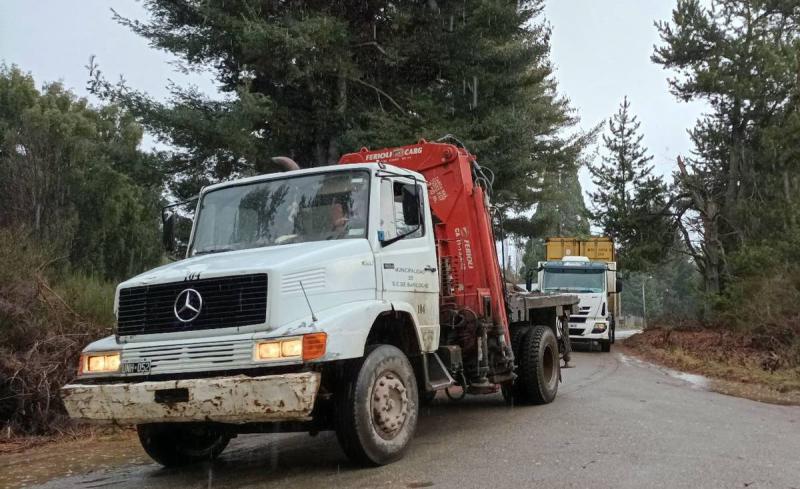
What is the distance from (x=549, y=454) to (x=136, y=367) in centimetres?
358

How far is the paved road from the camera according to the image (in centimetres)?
548

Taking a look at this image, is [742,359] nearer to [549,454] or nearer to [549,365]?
[549,365]

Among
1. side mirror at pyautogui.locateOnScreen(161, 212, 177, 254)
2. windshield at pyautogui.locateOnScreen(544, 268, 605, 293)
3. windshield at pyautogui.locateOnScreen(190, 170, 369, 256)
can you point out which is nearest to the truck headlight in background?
windshield at pyautogui.locateOnScreen(190, 170, 369, 256)

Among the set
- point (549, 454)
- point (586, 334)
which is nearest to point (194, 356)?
point (549, 454)

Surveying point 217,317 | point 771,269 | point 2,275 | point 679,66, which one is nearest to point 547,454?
point 217,317

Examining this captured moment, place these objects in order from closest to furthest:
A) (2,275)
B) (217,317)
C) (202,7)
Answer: (217,317) < (2,275) < (202,7)

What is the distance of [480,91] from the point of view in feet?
61.4

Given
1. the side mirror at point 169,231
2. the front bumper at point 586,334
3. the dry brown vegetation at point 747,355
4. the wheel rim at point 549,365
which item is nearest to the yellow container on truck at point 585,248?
the dry brown vegetation at point 747,355

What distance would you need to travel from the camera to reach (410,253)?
7.00 metres

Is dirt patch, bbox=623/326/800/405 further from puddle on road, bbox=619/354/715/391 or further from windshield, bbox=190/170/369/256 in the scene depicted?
windshield, bbox=190/170/369/256

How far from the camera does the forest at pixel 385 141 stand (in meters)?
11.3

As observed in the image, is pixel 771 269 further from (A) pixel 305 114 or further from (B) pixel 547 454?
(B) pixel 547 454

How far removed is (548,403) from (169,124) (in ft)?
35.8

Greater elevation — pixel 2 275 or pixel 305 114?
pixel 305 114
